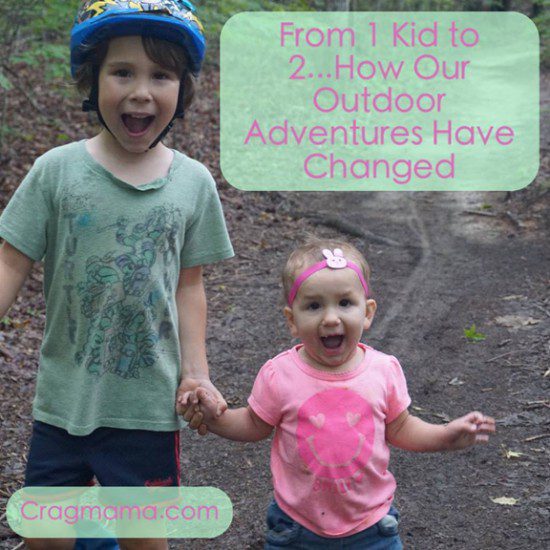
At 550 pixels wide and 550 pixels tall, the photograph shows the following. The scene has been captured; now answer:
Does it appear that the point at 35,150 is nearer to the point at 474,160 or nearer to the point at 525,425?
the point at 474,160

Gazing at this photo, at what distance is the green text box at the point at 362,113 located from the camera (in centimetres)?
1094

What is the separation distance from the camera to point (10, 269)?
2396 millimetres

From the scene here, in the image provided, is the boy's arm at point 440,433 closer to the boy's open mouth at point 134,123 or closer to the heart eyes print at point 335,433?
the heart eyes print at point 335,433

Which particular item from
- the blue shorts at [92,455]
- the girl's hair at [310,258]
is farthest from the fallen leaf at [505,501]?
the blue shorts at [92,455]

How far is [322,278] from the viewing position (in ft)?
7.57

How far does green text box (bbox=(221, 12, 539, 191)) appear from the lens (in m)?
10.9

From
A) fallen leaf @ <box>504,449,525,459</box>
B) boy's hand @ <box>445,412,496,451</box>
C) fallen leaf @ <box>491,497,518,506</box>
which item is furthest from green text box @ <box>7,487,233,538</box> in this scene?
fallen leaf @ <box>504,449,525,459</box>

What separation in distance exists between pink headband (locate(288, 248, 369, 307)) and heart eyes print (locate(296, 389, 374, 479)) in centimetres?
30

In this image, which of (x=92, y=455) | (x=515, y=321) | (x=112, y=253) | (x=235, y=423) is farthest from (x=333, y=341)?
(x=515, y=321)

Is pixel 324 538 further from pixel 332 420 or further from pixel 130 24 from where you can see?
pixel 130 24

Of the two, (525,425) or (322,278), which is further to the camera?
(525,425)

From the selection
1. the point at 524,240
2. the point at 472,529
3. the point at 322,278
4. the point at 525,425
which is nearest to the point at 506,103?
the point at 524,240

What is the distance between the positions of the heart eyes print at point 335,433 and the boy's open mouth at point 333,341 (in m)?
0.12

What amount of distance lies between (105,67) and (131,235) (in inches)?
18.7
